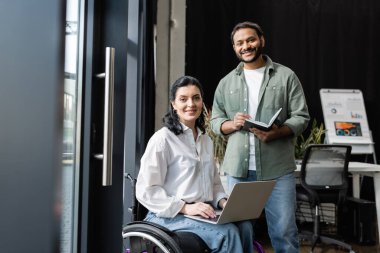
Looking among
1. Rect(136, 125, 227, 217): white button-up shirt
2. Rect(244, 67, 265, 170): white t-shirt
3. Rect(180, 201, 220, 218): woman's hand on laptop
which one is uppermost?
Rect(244, 67, 265, 170): white t-shirt

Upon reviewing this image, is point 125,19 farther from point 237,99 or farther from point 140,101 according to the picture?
point 140,101

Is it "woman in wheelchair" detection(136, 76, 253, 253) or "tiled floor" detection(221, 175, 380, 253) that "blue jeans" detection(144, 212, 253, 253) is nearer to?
"woman in wheelchair" detection(136, 76, 253, 253)

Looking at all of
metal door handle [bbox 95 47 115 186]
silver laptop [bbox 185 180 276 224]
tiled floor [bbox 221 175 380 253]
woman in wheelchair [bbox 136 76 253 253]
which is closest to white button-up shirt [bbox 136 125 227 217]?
woman in wheelchair [bbox 136 76 253 253]

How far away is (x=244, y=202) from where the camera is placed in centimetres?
169

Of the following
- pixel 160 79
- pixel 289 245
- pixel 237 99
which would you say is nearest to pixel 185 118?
pixel 237 99

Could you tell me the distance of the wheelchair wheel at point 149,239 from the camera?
1.57 meters

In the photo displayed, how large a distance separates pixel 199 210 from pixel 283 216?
0.60 meters

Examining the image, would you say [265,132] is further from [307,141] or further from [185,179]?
[307,141]

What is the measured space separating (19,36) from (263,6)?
15.1ft

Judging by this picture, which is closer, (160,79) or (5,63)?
(5,63)

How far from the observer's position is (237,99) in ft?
7.58

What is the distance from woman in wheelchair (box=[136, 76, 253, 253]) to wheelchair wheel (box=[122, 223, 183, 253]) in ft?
0.30

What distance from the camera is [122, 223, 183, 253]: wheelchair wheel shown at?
5.16 feet

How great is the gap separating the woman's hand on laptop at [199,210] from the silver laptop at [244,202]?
0.02 m
